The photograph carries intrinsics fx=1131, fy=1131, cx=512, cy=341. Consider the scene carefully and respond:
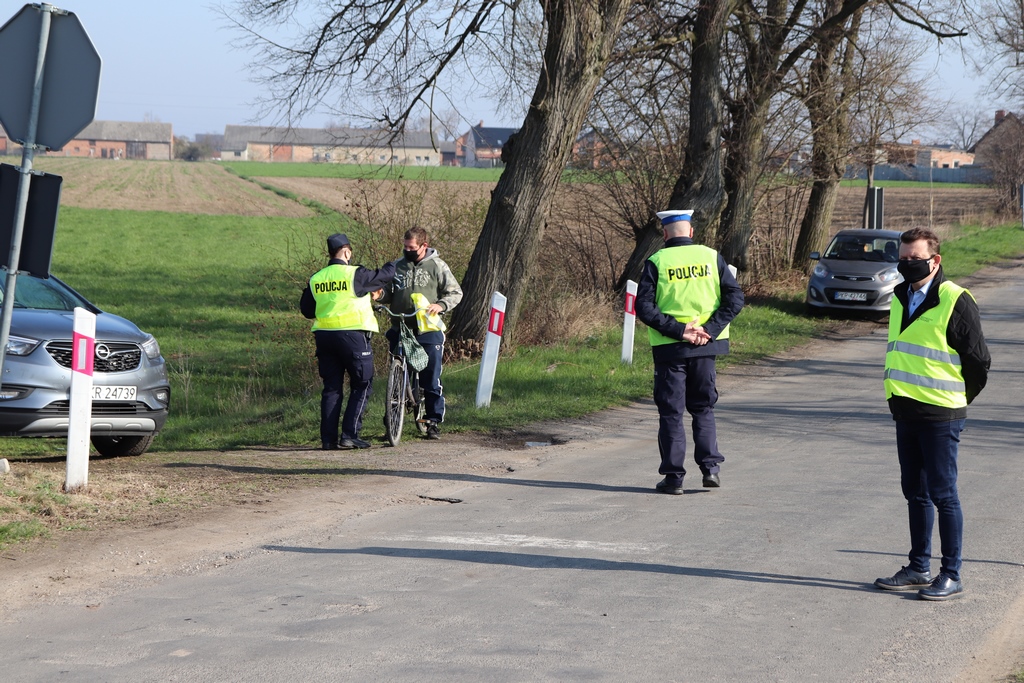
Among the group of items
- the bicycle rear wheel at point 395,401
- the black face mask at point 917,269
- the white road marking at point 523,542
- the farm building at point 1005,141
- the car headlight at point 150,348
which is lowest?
the white road marking at point 523,542

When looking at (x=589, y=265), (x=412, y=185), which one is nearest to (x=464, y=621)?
(x=412, y=185)

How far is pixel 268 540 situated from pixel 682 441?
305 cm

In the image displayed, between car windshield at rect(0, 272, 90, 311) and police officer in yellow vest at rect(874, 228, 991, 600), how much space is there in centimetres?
746

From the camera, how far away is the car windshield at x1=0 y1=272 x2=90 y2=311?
10352mm

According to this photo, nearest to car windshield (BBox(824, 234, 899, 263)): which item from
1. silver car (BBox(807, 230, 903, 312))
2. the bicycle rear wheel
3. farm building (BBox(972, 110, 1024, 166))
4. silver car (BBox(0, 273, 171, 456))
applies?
silver car (BBox(807, 230, 903, 312))

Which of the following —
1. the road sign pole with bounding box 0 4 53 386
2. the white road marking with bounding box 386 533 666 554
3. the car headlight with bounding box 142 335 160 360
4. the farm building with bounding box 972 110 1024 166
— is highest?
the farm building with bounding box 972 110 1024 166

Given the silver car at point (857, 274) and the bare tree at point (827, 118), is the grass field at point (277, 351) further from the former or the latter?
the bare tree at point (827, 118)

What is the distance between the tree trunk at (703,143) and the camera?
1989cm

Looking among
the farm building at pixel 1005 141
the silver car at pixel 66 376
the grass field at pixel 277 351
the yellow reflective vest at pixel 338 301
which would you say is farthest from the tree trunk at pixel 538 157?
the farm building at pixel 1005 141

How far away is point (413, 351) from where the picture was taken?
10320mm

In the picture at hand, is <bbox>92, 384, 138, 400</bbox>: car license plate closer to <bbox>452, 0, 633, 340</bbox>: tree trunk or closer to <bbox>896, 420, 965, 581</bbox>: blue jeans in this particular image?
<bbox>452, 0, 633, 340</bbox>: tree trunk

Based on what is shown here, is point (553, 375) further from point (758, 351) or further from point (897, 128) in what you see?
point (897, 128)

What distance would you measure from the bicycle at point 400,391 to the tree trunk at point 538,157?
4.72 metres

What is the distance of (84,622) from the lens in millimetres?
5328
